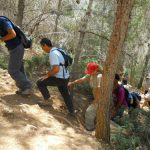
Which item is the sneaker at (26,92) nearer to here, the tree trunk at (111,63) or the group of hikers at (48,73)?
the group of hikers at (48,73)

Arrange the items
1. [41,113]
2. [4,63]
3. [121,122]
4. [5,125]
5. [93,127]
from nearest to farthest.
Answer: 1. [5,125]
2. [41,113]
3. [93,127]
4. [121,122]
5. [4,63]

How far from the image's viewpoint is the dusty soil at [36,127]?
16.7 feet

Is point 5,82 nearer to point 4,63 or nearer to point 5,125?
point 4,63

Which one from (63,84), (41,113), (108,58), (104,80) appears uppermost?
(108,58)

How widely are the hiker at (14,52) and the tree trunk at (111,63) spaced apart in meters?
2.08

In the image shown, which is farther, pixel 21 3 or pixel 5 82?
pixel 21 3

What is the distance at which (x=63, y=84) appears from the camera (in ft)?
23.3

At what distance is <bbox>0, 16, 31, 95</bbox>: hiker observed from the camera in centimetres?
664

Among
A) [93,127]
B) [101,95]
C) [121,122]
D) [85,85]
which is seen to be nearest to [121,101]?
[121,122]

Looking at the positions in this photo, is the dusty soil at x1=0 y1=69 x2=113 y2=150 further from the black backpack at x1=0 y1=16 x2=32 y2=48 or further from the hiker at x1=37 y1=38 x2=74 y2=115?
the black backpack at x1=0 y1=16 x2=32 y2=48

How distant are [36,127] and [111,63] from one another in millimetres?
1679

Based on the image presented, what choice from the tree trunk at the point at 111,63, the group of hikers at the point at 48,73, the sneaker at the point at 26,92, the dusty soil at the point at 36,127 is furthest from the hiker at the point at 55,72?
the tree trunk at the point at 111,63

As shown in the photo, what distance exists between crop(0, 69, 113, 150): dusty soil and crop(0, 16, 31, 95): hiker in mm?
312

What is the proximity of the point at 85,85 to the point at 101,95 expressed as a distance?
443 centimetres
